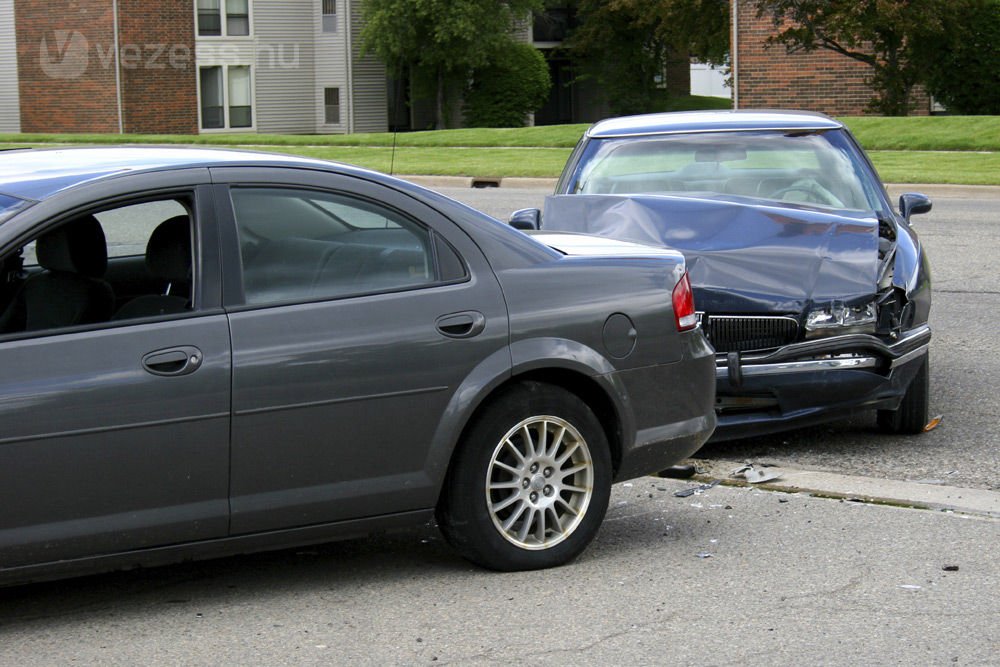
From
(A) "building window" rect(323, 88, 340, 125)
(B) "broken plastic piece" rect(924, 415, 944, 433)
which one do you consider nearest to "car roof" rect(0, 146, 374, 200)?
(B) "broken plastic piece" rect(924, 415, 944, 433)

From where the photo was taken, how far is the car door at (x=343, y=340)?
4.73 metres

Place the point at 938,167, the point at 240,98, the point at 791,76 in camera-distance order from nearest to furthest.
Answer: the point at 938,167 < the point at 791,76 < the point at 240,98

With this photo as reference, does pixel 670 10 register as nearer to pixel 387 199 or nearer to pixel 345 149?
pixel 345 149

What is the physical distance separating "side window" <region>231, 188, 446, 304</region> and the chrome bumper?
7.12ft

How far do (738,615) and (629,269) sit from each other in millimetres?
1411

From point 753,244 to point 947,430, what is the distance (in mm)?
1556

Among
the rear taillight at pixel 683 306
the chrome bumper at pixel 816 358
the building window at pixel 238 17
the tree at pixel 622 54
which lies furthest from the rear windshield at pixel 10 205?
the building window at pixel 238 17

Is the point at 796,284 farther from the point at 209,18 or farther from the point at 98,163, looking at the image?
the point at 209,18

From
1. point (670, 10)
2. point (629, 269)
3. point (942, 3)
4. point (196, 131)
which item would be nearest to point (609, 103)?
point (670, 10)

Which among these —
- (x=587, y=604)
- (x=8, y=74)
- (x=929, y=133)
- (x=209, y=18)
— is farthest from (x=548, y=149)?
(x=8, y=74)

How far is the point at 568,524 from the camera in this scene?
5.32 metres

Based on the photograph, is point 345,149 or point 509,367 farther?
point 345,149

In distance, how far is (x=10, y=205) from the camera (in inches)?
182

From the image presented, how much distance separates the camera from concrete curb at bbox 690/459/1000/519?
621 cm
